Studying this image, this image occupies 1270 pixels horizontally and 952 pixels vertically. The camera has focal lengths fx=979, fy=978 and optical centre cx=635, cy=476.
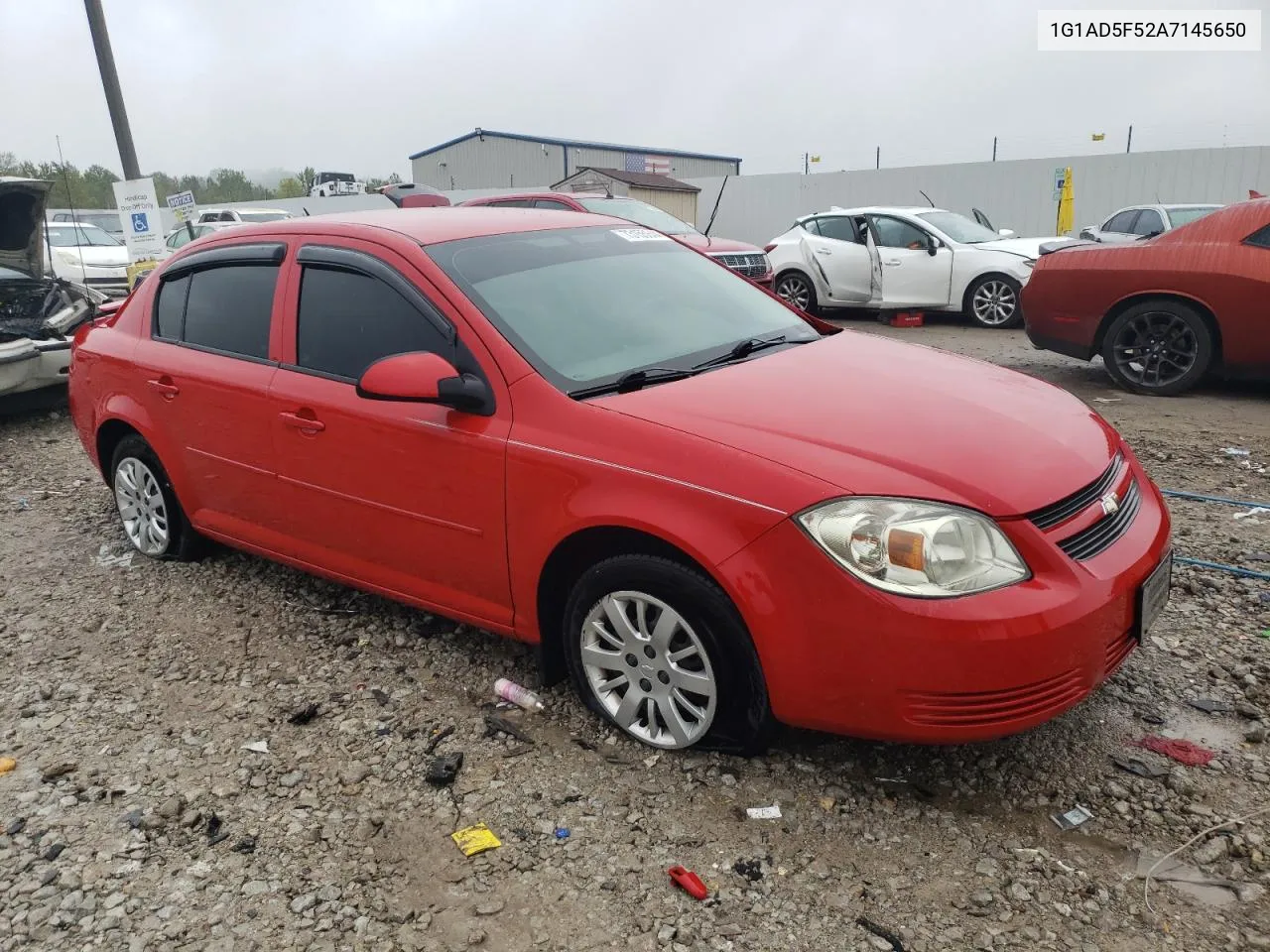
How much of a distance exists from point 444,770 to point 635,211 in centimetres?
1070

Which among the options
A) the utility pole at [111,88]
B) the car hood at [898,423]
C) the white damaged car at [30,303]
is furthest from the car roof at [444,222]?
the utility pole at [111,88]

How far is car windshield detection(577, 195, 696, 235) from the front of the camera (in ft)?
40.1

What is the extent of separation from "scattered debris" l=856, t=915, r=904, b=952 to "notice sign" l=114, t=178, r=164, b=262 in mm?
11926

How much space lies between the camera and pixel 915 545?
8.07ft

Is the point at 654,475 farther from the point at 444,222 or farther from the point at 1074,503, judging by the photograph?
the point at 444,222

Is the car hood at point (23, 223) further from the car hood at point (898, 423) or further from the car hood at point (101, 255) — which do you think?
the car hood at point (101, 255)

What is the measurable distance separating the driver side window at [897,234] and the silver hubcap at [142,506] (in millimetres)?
9738

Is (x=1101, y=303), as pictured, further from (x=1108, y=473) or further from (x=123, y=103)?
(x=123, y=103)

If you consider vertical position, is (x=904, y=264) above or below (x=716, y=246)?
below

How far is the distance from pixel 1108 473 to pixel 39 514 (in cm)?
578

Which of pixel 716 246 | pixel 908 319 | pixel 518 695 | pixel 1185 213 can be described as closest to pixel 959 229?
pixel 908 319

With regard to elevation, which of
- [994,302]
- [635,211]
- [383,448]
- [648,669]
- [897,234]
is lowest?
[994,302]

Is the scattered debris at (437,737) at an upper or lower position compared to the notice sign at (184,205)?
lower

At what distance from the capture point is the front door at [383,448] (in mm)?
Answer: 3172
